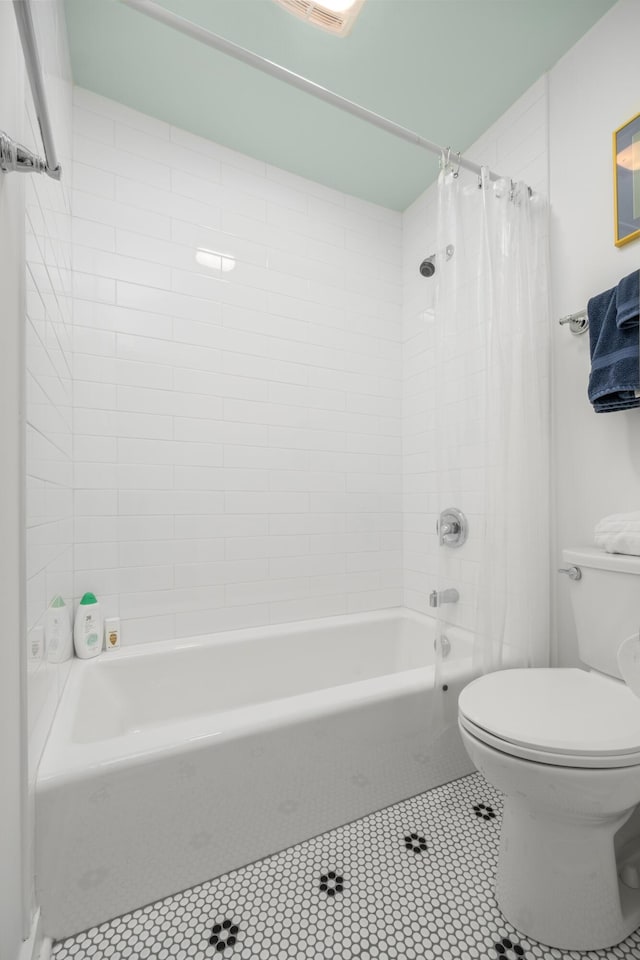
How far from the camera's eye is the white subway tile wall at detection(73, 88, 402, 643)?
1.75 meters

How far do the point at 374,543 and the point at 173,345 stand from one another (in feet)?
4.60

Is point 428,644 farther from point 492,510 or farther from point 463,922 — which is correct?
point 463,922

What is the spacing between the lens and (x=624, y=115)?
4.68 feet

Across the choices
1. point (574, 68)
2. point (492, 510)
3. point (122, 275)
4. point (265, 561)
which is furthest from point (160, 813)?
point (574, 68)

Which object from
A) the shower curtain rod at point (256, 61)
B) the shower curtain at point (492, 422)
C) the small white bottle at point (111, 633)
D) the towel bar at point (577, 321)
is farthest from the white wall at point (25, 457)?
the towel bar at point (577, 321)

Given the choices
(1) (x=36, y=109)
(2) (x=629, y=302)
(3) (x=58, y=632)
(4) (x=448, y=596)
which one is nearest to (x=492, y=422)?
(2) (x=629, y=302)

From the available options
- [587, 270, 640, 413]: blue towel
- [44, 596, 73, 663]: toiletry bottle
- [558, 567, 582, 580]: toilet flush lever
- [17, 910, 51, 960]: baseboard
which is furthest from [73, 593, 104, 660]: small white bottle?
[587, 270, 640, 413]: blue towel

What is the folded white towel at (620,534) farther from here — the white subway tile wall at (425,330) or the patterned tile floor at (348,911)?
the patterned tile floor at (348,911)

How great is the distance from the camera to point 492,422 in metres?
1.55

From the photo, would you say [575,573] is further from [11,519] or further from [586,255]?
[11,519]

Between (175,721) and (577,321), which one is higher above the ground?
(577,321)

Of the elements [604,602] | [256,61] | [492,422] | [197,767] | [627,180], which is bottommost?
[197,767]

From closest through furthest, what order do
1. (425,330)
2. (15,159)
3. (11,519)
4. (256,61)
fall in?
(15,159), (11,519), (256,61), (425,330)

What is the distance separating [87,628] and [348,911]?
1.23m
